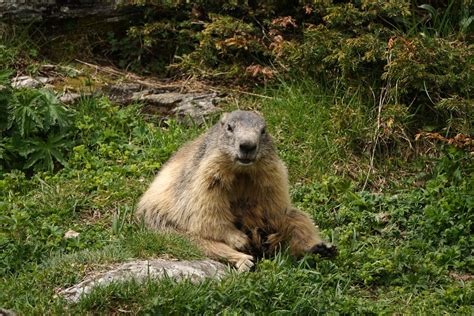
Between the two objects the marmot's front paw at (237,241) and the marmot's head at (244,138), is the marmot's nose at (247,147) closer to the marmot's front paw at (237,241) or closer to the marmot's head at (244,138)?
the marmot's head at (244,138)

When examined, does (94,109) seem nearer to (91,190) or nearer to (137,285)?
(91,190)

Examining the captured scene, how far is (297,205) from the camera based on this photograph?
348 inches

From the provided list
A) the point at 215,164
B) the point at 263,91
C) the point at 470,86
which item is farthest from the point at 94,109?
the point at 470,86

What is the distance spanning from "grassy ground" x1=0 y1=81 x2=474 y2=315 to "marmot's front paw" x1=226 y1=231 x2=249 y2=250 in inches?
11.8

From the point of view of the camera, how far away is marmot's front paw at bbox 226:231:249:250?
7395mm

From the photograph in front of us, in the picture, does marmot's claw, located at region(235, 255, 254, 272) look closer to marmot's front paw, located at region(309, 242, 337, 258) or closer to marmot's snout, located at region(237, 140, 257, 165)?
marmot's front paw, located at region(309, 242, 337, 258)

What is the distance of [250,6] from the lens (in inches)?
416

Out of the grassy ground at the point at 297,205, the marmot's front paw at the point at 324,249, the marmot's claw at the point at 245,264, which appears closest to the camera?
the grassy ground at the point at 297,205

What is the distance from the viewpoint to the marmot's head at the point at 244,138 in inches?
288

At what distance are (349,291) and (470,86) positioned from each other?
10.3ft

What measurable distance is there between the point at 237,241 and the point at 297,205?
1.54 meters

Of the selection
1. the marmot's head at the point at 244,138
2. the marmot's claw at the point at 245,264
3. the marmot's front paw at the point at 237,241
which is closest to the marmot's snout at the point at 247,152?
the marmot's head at the point at 244,138

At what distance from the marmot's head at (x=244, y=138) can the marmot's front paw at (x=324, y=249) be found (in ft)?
2.60

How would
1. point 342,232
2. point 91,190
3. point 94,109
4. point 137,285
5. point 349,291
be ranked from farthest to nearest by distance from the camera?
point 94,109
point 91,190
point 342,232
point 349,291
point 137,285
